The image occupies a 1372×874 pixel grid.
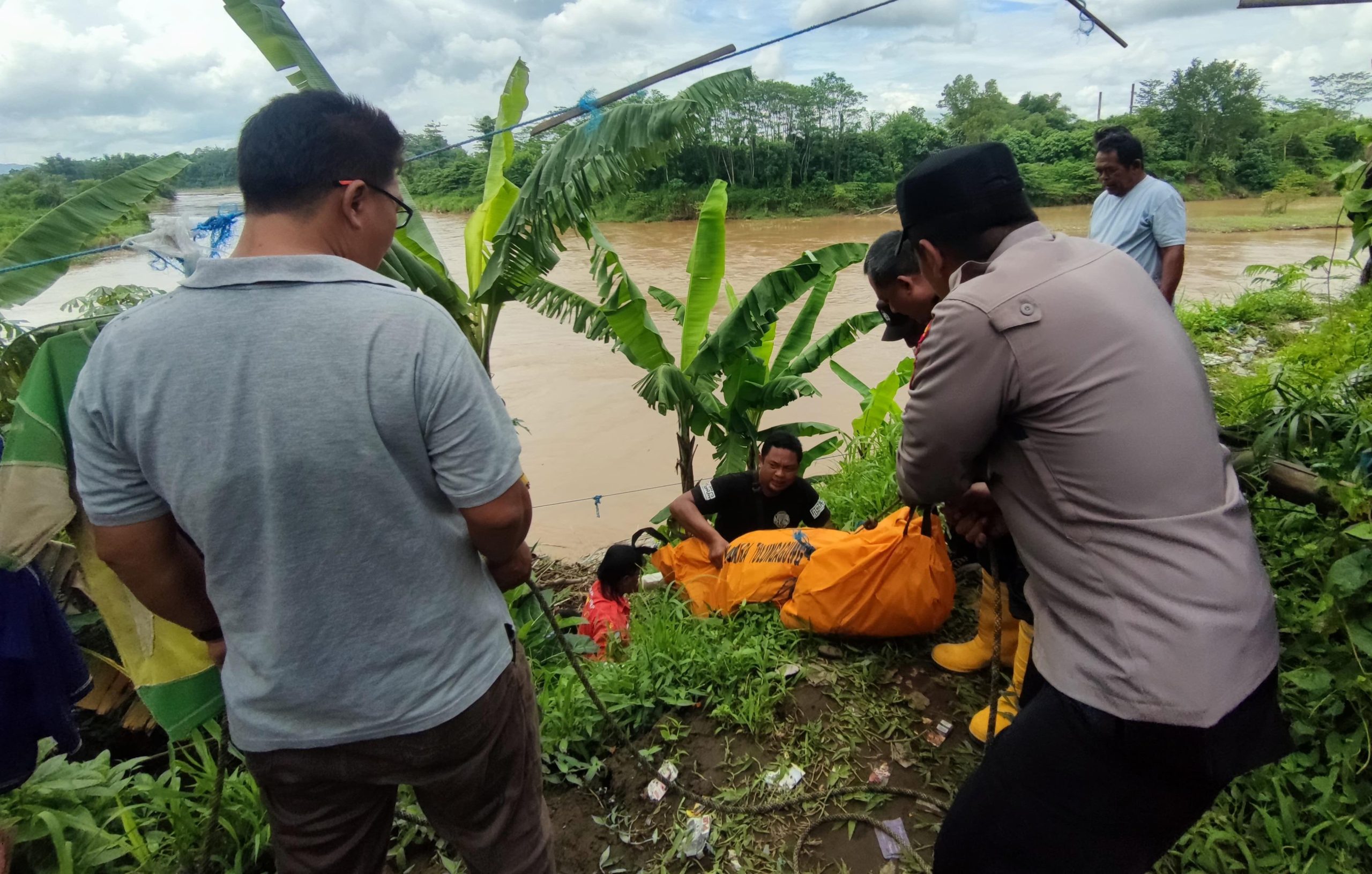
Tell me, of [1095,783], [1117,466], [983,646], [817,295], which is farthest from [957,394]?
[817,295]

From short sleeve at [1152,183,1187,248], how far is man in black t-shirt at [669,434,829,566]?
2.26m

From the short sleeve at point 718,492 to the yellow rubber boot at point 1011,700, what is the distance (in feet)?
6.13

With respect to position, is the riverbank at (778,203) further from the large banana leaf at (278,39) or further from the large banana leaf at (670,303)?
the large banana leaf at (278,39)

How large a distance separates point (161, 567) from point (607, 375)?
9721 millimetres

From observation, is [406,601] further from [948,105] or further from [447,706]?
[948,105]

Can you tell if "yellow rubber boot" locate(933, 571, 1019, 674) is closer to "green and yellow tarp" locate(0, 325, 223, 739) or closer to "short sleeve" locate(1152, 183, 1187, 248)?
"green and yellow tarp" locate(0, 325, 223, 739)

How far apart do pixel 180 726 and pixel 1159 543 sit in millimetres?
2155

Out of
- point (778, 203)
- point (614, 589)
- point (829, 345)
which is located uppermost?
point (829, 345)

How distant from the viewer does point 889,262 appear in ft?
6.29

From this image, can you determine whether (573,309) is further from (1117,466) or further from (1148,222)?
(1117,466)

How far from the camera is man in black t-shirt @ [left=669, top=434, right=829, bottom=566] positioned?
383 cm

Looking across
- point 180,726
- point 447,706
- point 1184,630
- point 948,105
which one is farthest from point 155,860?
point 948,105

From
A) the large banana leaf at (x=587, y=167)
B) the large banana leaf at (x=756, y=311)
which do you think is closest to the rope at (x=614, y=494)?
the large banana leaf at (x=756, y=311)

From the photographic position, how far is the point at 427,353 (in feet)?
3.65
